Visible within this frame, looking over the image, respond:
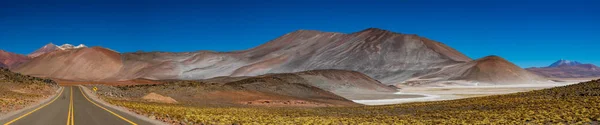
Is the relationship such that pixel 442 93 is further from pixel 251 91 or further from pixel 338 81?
pixel 251 91

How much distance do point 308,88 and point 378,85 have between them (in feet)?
185

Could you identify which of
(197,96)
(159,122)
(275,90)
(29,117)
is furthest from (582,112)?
(275,90)

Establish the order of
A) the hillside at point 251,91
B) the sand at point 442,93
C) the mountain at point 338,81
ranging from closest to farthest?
the hillside at point 251,91
the sand at point 442,93
the mountain at point 338,81

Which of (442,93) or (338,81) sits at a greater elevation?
(338,81)

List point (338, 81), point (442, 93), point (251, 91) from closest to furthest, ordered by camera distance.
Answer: point (251, 91)
point (442, 93)
point (338, 81)

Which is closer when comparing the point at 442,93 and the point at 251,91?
the point at 251,91

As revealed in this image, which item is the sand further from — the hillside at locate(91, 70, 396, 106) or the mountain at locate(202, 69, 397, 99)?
the mountain at locate(202, 69, 397, 99)

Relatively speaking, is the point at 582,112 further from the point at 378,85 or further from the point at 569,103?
the point at 378,85

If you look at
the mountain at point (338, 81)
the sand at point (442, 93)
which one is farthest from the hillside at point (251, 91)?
the sand at point (442, 93)

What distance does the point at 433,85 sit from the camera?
6900 inches

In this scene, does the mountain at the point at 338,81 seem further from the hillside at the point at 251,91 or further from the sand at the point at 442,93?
the sand at the point at 442,93

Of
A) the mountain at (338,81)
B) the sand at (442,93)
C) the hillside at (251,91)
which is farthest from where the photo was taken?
the mountain at (338,81)

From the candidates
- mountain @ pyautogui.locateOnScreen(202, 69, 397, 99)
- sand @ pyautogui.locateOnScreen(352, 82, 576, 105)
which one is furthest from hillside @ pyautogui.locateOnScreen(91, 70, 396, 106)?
sand @ pyautogui.locateOnScreen(352, 82, 576, 105)

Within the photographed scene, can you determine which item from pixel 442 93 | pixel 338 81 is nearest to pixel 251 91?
pixel 442 93
